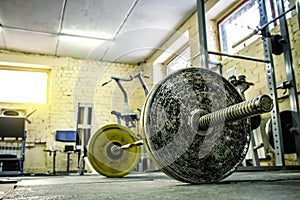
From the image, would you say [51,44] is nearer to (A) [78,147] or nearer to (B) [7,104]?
(B) [7,104]

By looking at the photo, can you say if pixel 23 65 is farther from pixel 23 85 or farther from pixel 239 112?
pixel 239 112

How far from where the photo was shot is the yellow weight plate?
2.75 metres

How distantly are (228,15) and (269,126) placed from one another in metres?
2.39

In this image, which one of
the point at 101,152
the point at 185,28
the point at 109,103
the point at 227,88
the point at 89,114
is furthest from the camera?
the point at 109,103

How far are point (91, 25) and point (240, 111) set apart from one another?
4.92 meters

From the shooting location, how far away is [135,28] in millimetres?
5746

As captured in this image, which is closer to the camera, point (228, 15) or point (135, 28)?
point (228, 15)

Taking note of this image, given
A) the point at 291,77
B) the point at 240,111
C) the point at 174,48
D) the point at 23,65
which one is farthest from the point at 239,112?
the point at 23,65

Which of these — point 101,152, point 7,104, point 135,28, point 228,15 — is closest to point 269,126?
point 101,152

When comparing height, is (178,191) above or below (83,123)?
below

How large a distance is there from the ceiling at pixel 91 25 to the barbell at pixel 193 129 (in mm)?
3772

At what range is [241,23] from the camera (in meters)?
4.29

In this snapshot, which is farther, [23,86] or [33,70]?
[33,70]

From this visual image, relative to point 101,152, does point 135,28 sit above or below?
above
